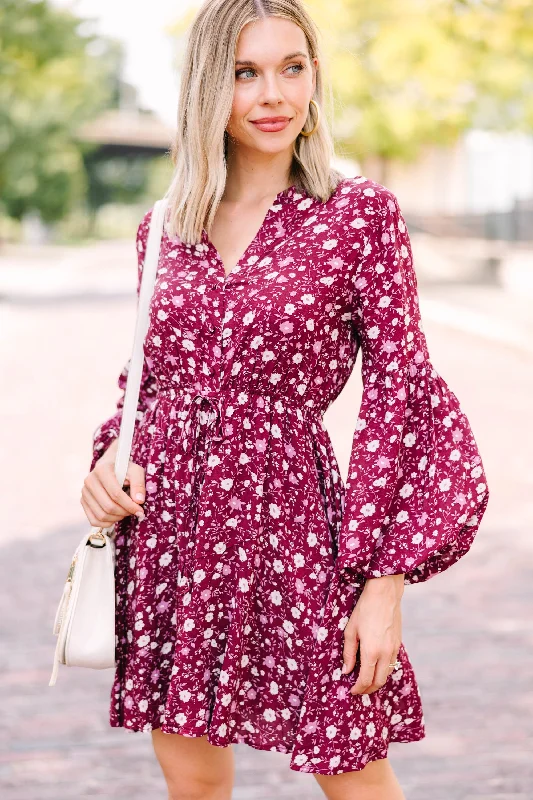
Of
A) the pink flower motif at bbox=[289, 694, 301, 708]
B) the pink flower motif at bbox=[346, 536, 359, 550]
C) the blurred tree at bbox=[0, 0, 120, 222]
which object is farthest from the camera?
the blurred tree at bbox=[0, 0, 120, 222]

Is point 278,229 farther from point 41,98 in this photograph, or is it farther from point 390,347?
point 41,98

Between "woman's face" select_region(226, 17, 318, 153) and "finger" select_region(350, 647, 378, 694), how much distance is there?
1.01m

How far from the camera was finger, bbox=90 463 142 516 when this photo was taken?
7.17 ft

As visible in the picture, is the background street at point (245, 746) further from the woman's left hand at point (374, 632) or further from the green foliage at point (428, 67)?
the green foliage at point (428, 67)

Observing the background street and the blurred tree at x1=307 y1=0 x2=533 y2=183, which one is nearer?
the background street

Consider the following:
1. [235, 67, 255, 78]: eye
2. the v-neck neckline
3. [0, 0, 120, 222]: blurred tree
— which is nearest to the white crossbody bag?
the v-neck neckline

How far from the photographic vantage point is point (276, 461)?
2111mm

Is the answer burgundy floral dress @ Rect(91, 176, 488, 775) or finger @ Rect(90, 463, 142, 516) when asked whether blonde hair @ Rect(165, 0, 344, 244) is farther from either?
finger @ Rect(90, 463, 142, 516)

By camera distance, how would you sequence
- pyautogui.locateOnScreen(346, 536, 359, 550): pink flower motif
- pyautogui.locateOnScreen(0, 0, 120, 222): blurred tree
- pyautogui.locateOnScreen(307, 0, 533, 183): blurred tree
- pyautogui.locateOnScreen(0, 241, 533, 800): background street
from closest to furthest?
pyautogui.locateOnScreen(346, 536, 359, 550): pink flower motif, pyautogui.locateOnScreen(0, 241, 533, 800): background street, pyautogui.locateOnScreen(307, 0, 533, 183): blurred tree, pyautogui.locateOnScreen(0, 0, 120, 222): blurred tree

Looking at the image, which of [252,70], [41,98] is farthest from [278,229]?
[41,98]

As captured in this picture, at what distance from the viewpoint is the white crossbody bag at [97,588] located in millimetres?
2178

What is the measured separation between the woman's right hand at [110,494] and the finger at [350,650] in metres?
0.49

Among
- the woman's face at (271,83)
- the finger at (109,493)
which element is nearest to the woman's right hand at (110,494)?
the finger at (109,493)

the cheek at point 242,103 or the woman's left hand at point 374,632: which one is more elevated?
the cheek at point 242,103
